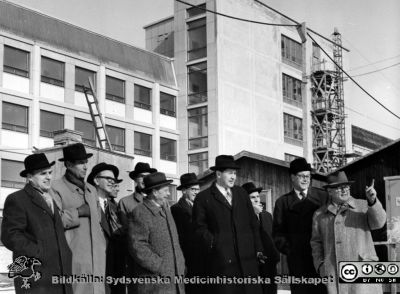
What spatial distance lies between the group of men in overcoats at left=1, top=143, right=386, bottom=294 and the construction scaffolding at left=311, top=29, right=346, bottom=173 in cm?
4275

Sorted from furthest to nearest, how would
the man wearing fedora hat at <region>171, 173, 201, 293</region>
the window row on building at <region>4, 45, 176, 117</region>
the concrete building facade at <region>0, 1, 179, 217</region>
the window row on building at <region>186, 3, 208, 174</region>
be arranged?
1. the window row on building at <region>186, 3, 208, 174</region>
2. the window row on building at <region>4, 45, 176, 117</region>
3. the concrete building facade at <region>0, 1, 179, 217</region>
4. the man wearing fedora hat at <region>171, 173, 201, 293</region>

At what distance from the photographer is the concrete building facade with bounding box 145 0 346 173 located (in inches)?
1773

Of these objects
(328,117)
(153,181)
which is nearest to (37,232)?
(153,181)

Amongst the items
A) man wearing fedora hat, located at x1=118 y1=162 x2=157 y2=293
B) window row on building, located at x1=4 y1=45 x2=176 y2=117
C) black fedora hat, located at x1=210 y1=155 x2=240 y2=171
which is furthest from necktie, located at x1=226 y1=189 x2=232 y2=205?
window row on building, located at x1=4 y1=45 x2=176 y2=117

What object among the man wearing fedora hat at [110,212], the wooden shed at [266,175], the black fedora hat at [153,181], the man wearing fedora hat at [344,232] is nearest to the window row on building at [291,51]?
the wooden shed at [266,175]

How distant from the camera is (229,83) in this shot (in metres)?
45.8

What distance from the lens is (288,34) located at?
51.9 meters

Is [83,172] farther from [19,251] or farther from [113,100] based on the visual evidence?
[113,100]

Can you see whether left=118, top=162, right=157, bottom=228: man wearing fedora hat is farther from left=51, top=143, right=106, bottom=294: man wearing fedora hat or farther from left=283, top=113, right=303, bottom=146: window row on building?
left=283, top=113, right=303, bottom=146: window row on building

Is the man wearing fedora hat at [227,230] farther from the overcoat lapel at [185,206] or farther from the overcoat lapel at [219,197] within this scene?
the overcoat lapel at [185,206]

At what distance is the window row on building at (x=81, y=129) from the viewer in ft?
118


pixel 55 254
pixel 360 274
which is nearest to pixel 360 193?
pixel 360 274

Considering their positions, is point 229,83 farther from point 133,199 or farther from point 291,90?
point 133,199

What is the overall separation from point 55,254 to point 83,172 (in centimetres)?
149
